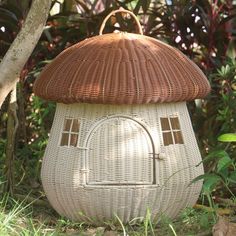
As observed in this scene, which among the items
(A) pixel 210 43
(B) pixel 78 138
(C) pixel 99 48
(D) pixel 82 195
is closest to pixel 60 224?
(D) pixel 82 195

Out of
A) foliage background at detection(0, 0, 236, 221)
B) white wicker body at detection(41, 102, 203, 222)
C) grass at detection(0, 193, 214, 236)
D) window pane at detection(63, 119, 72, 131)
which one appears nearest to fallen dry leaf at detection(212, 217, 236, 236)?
grass at detection(0, 193, 214, 236)

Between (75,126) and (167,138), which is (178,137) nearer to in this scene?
(167,138)

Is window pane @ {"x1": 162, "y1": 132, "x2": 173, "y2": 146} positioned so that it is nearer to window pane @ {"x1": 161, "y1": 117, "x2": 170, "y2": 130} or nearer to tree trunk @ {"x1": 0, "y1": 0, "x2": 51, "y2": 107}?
window pane @ {"x1": 161, "y1": 117, "x2": 170, "y2": 130}

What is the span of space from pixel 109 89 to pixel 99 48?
38 cm

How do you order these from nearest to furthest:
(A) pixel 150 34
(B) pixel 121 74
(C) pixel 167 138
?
(B) pixel 121 74, (C) pixel 167 138, (A) pixel 150 34

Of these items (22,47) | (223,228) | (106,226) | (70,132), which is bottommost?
(106,226)

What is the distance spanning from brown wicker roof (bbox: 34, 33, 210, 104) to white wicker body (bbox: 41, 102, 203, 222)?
0.50 ft

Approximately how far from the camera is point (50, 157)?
419cm

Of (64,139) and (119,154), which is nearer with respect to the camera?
(119,154)

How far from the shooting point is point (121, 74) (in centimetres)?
392

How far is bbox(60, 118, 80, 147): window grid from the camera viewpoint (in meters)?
4.09

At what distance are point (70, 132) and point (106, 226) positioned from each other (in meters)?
0.61

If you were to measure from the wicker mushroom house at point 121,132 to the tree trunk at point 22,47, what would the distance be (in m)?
0.36

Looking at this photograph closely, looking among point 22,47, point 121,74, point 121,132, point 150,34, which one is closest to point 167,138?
point 121,132
